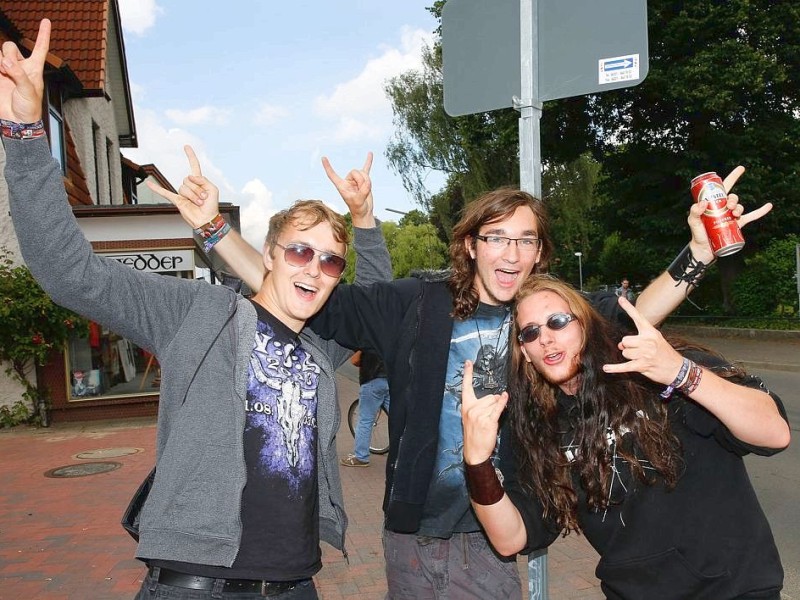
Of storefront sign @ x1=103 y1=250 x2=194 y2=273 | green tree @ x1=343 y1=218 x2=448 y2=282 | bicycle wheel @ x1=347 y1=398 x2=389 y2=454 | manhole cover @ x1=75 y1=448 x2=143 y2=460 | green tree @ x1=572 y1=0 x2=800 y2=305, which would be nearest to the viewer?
bicycle wheel @ x1=347 y1=398 x2=389 y2=454

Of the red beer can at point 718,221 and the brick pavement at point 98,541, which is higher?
the red beer can at point 718,221

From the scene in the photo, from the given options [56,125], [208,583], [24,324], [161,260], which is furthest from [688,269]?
[56,125]

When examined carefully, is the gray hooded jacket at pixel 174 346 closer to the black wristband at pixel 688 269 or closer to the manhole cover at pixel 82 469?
the black wristband at pixel 688 269

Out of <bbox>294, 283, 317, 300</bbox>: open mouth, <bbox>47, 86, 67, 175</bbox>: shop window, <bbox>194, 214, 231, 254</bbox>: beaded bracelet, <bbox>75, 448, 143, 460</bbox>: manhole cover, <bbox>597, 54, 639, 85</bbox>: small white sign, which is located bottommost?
<bbox>75, 448, 143, 460</bbox>: manhole cover

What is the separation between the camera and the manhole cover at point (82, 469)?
26.2ft

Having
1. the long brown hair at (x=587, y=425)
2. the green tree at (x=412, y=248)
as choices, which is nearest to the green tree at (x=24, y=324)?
the long brown hair at (x=587, y=425)

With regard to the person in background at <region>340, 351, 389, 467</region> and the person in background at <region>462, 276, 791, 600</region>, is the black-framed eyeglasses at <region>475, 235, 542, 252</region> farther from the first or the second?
the person in background at <region>340, 351, 389, 467</region>

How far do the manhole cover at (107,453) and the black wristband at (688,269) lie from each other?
830 centimetres

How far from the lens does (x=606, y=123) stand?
2227 centimetres

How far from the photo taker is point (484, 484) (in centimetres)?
198

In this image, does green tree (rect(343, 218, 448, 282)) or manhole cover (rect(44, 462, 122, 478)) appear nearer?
manhole cover (rect(44, 462, 122, 478))

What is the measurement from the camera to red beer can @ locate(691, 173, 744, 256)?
2223 millimetres

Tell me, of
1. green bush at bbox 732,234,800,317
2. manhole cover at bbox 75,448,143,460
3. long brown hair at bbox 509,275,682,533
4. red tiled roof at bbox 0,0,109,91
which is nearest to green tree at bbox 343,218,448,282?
green bush at bbox 732,234,800,317

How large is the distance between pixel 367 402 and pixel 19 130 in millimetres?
6055
